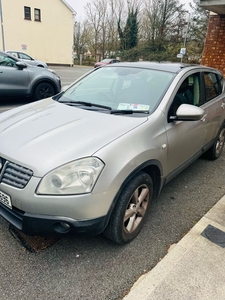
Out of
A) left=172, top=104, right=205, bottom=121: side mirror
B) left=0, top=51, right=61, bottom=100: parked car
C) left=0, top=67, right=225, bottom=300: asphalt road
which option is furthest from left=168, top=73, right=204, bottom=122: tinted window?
left=0, top=51, right=61, bottom=100: parked car

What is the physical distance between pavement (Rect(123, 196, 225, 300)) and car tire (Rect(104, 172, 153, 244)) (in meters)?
0.35

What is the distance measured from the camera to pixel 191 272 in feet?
6.40

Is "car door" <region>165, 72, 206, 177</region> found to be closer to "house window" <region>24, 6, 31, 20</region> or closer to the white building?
the white building

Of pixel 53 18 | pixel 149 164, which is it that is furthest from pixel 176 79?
pixel 53 18

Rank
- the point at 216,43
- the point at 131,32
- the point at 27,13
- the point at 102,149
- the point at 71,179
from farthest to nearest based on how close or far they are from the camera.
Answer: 1. the point at 131,32
2. the point at 27,13
3. the point at 216,43
4. the point at 102,149
5. the point at 71,179

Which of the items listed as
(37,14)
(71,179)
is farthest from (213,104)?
(37,14)

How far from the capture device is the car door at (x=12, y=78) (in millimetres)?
6379

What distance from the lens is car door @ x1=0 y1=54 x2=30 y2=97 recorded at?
20.9ft

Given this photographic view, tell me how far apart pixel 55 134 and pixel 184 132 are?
1.43 m

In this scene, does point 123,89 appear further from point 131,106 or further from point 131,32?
point 131,32

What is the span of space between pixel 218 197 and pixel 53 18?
30.6 metres

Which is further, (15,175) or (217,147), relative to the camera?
(217,147)

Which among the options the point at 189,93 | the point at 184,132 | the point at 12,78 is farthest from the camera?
the point at 12,78

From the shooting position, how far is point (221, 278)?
1.91m
